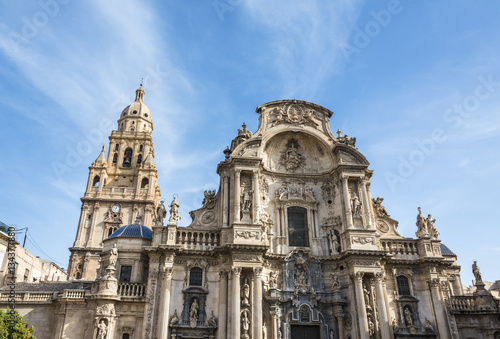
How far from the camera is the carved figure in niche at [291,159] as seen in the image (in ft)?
99.9

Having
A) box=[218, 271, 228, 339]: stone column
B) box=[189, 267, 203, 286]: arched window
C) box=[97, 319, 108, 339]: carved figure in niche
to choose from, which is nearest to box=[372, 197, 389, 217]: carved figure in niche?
box=[218, 271, 228, 339]: stone column

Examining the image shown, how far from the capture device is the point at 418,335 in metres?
25.2

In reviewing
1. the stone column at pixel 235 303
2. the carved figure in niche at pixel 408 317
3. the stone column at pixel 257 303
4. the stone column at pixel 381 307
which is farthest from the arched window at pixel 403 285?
the stone column at pixel 235 303

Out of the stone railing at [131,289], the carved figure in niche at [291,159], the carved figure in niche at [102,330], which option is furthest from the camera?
the carved figure in niche at [291,159]

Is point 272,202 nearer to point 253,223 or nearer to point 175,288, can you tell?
point 253,223

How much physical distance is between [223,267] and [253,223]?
11.2ft

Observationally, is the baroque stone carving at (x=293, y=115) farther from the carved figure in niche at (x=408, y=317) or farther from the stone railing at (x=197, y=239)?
the carved figure in niche at (x=408, y=317)

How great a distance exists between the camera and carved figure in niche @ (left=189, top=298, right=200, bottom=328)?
23.5 meters

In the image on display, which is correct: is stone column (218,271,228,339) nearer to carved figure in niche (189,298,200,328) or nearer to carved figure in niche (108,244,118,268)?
carved figure in niche (189,298,200,328)

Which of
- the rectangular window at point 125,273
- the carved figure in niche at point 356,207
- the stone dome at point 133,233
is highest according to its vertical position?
the carved figure in niche at point 356,207

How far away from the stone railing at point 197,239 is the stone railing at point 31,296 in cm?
881

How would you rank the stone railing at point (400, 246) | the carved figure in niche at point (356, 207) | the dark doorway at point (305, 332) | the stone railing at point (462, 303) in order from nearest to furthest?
the dark doorway at point (305, 332) < the stone railing at point (462, 303) < the stone railing at point (400, 246) < the carved figure in niche at point (356, 207)


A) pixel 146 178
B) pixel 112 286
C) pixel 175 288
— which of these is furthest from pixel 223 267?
pixel 146 178

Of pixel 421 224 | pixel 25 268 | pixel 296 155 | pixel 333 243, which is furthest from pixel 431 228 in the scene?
pixel 25 268
